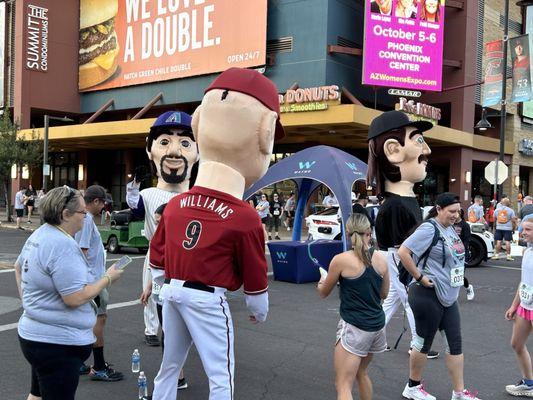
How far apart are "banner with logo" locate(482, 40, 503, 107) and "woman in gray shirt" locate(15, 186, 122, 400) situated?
18410 millimetres

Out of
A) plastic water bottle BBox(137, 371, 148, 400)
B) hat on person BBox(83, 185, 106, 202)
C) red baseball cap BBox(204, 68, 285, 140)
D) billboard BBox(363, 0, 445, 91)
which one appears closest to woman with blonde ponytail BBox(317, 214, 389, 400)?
red baseball cap BBox(204, 68, 285, 140)

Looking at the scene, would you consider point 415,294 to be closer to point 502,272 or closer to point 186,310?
point 186,310

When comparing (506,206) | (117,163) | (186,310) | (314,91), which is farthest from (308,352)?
(117,163)

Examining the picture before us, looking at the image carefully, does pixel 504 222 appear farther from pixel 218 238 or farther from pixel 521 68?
pixel 218 238

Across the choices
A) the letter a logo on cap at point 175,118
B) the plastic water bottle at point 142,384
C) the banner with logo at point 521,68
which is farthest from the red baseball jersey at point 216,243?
the banner with logo at point 521,68

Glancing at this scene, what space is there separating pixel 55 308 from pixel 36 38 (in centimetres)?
3197

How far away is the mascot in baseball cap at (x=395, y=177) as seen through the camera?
6.43 meters

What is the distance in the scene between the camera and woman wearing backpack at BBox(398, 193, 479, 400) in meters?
4.58

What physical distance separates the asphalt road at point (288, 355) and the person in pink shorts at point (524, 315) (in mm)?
221

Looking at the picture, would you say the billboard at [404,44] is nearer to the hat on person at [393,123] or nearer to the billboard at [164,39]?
the billboard at [164,39]

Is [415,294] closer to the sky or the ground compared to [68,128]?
closer to the ground

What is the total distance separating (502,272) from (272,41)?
609 inches

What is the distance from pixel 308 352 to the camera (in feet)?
20.5

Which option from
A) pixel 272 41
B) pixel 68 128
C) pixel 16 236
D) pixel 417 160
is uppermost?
pixel 272 41
